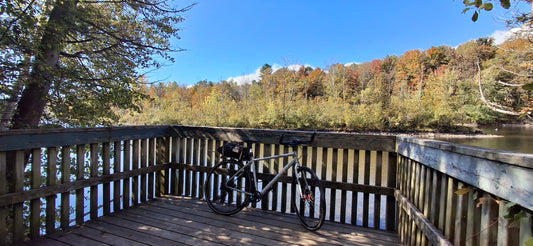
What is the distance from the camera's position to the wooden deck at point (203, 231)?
1.99 m

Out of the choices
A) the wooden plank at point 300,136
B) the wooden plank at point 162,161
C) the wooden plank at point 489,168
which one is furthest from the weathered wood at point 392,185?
the wooden plank at point 162,161

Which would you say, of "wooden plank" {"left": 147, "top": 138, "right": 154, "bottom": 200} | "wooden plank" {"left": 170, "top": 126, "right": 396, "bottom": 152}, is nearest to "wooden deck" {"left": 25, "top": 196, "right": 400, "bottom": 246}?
"wooden plank" {"left": 147, "top": 138, "right": 154, "bottom": 200}

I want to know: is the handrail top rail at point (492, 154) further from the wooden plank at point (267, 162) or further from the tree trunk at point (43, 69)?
the tree trunk at point (43, 69)

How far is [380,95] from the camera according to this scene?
25.8 metres

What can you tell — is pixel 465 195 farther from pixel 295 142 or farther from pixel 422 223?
pixel 295 142

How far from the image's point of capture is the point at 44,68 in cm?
308

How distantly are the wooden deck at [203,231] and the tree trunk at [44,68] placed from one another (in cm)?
226

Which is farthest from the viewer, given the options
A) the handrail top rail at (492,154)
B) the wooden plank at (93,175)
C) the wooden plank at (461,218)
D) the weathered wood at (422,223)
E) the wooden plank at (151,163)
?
the wooden plank at (151,163)

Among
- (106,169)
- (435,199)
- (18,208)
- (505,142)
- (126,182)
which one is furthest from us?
(505,142)

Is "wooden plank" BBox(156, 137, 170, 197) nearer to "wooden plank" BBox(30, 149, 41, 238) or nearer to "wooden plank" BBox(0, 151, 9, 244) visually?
"wooden plank" BBox(30, 149, 41, 238)

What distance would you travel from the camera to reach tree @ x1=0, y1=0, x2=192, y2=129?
2928 millimetres

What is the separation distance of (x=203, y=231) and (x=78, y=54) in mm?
3636

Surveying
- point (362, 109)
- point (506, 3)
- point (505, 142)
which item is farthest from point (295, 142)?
point (362, 109)

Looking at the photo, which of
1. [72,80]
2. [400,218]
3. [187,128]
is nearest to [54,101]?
[72,80]
